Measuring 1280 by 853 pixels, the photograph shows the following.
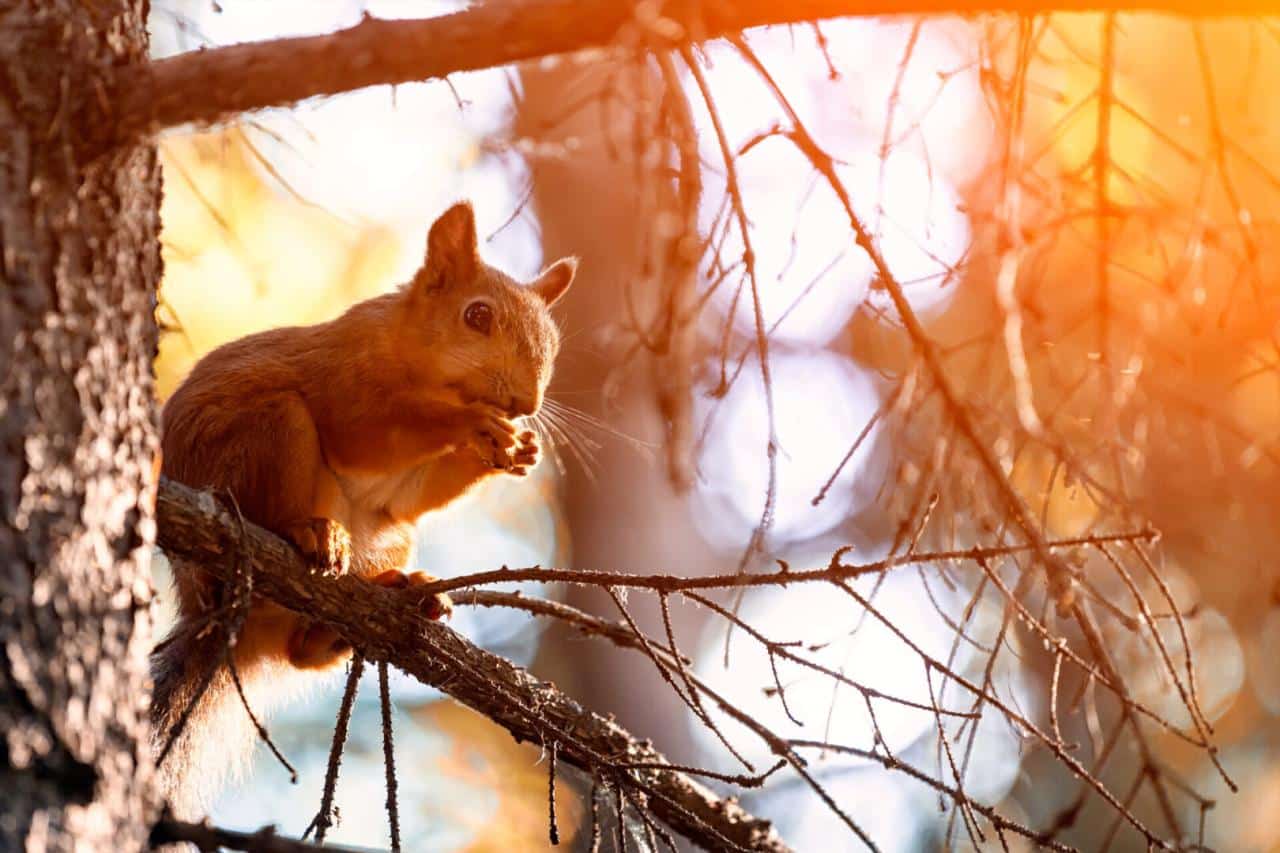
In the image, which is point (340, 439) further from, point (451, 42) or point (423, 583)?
point (451, 42)

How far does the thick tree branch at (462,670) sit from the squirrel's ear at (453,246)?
1310mm

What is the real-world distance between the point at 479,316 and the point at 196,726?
1.18 m


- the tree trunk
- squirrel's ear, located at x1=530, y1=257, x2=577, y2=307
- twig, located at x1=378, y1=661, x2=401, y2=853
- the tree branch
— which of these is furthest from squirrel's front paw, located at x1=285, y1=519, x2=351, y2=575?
squirrel's ear, located at x1=530, y1=257, x2=577, y2=307

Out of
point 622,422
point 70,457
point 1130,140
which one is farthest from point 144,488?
point 622,422

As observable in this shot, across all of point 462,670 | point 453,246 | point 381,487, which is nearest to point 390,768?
point 462,670

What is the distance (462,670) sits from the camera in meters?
2.28

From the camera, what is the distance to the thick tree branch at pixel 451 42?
1338mm

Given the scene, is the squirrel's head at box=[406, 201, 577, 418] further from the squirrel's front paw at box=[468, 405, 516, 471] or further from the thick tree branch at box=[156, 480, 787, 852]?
the thick tree branch at box=[156, 480, 787, 852]

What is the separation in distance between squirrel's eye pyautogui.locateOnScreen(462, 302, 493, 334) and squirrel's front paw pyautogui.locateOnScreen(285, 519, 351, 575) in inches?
32.3

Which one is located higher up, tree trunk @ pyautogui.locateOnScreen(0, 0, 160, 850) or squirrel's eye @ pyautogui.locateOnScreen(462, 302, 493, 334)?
squirrel's eye @ pyautogui.locateOnScreen(462, 302, 493, 334)

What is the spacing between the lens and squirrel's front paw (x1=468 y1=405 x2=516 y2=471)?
10.3 feet

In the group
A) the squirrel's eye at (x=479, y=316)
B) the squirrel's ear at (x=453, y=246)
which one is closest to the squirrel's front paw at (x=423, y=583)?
the squirrel's eye at (x=479, y=316)

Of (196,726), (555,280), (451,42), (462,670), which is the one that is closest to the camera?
(451,42)

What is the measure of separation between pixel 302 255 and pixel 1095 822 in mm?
4660
